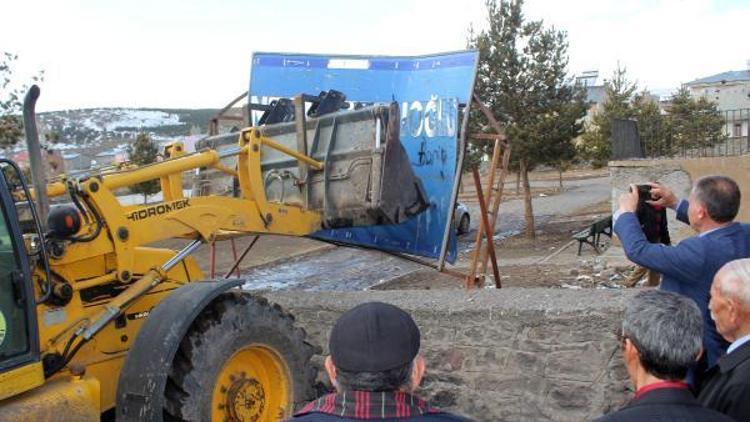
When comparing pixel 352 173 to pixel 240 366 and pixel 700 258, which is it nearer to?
pixel 240 366

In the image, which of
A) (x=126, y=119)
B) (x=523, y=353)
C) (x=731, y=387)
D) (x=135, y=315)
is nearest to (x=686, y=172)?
(x=523, y=353)

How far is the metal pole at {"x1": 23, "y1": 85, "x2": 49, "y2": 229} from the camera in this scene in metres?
3.89

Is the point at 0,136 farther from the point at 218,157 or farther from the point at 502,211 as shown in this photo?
the point at 502,211

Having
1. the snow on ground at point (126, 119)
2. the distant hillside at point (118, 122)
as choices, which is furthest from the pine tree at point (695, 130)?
the snow on ground at point (126, 119)

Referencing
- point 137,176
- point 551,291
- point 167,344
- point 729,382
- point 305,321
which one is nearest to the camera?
point 729,382

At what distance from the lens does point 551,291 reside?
202 inches

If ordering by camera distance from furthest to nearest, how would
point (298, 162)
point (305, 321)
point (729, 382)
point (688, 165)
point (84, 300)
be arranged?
point (688, 165), point (298, 162), point (305, 321), point (84, 300), point (729, 382)

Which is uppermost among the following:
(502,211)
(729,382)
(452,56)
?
(452,56)

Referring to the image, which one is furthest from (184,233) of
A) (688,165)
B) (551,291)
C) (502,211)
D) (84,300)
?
(502,211)

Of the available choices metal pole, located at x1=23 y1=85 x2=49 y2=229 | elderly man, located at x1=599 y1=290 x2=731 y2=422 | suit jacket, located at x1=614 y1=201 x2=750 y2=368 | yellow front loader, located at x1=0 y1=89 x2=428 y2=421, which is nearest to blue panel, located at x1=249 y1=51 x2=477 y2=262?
yellow front loader, located at x1=0 y1=89 x2=428 y2=421

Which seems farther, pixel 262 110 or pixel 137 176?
pixel 262 110

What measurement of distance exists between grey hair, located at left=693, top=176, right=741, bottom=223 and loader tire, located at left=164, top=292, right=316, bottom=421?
272cm

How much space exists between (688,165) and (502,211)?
59.7 ft

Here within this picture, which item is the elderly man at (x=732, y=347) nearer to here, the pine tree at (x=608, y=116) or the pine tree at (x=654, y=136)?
the pine tree at (x=654, y=136)
